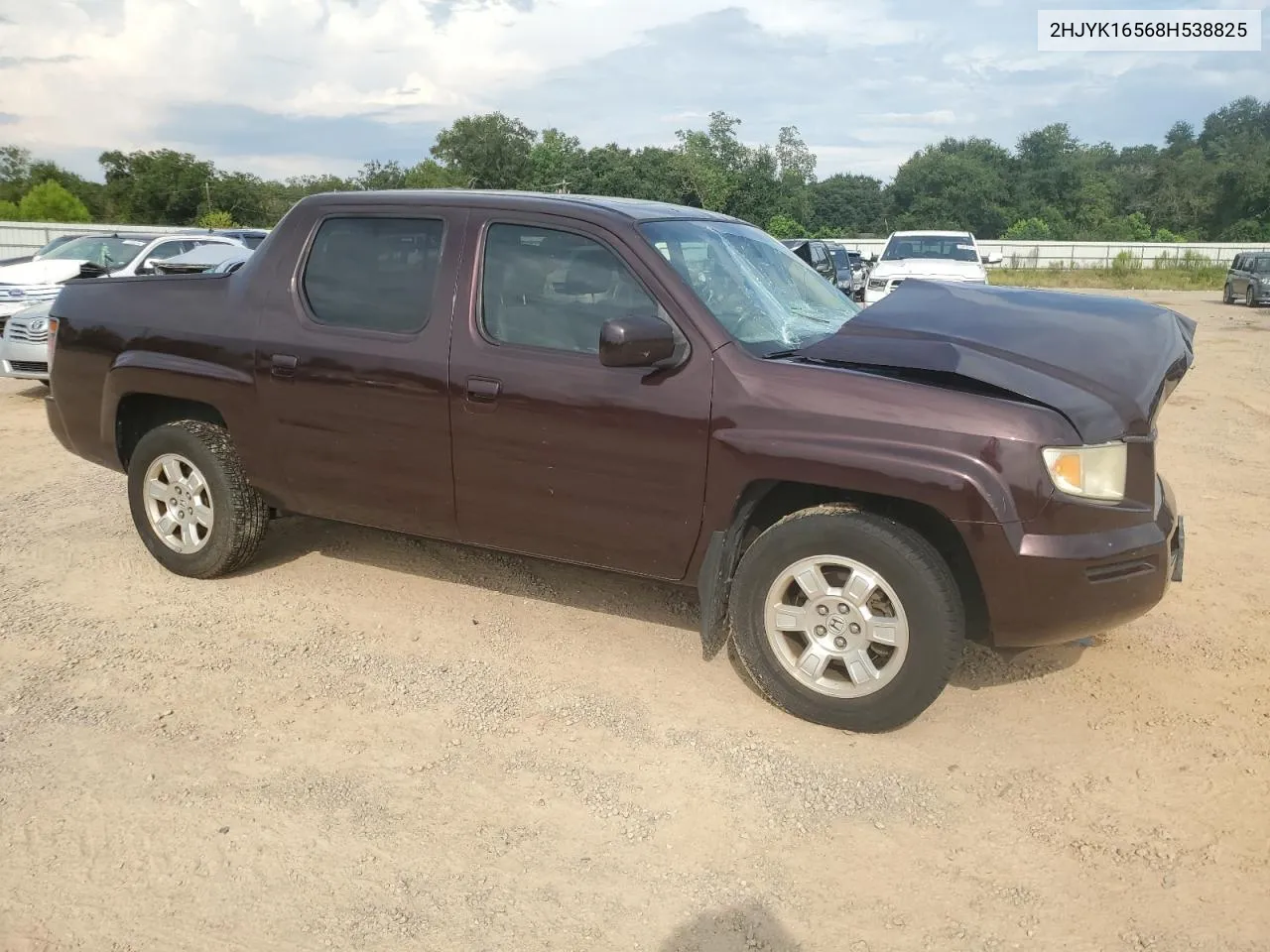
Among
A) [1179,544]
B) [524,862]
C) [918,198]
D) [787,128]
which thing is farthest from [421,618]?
[787,128]

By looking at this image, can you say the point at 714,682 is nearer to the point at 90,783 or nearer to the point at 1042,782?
the point at 1042,782

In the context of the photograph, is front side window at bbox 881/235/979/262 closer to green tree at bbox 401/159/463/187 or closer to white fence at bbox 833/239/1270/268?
white fence at bbox 833/239/1270/268

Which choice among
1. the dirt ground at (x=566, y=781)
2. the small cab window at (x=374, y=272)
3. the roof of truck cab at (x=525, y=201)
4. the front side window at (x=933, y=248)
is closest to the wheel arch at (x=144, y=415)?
A: the dirt ground at (x=566, y=781)

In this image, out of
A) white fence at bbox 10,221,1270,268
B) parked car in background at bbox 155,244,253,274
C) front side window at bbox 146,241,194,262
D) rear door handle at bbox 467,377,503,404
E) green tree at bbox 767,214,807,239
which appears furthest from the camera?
green tree at bbox 767,214,807,239

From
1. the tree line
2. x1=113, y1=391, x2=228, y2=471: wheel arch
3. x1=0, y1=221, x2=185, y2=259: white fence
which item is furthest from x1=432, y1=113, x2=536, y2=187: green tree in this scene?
x1=113, y1=391, x2=228, y2=471: wheel arch

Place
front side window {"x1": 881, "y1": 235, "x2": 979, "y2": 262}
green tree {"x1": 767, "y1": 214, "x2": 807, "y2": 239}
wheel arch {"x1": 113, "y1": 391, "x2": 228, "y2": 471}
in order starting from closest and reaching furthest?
1. wheel arch {"x1": 113, "y1": 391, "x2": 228, "y2": 471}
2. front side window {"x1": 881, "y1": 235, "x2": 979, "y2": 262}
3. green tree {"x1": 767, "y1": 214, "x2": 807, "y2": 239}

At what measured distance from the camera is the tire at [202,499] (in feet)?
16.4

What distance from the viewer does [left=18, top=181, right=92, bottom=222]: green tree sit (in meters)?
45.3

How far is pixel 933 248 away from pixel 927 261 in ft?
3.38

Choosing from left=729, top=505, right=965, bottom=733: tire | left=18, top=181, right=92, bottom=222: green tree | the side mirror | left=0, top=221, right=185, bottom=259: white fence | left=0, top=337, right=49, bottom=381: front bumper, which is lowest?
left=729, top=505, right=965, bottom=733: tire

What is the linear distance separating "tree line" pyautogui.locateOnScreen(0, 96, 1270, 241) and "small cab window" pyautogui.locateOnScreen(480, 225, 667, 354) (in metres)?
46.0

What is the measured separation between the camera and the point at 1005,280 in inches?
1735

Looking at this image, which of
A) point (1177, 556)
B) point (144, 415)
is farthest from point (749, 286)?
point (144, 415)

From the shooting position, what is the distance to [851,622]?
3707 millimetres
